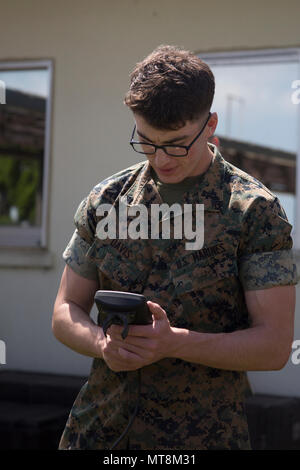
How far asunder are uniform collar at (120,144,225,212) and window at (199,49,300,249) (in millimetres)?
2862

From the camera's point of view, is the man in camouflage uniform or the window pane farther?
the window pane

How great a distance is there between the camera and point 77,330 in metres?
1.78

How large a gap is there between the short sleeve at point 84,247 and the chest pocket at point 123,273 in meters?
0.05

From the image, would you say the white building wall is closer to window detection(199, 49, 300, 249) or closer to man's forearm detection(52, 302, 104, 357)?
window detection(199, 49, 300, 249)

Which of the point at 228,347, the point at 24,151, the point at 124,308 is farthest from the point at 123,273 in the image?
the point at 24,151

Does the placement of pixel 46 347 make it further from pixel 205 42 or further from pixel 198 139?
pixel 198 139

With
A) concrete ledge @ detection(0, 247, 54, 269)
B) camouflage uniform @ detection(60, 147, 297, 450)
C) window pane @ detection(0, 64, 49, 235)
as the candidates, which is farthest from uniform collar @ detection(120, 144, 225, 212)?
window pane @ detection(0, 64, 49, 235)

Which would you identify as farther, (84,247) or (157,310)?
(84,247)

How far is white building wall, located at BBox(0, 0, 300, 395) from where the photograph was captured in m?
4.88

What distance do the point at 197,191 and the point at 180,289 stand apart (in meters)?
0.26

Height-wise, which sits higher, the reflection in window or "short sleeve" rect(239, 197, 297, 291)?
the reflection in window

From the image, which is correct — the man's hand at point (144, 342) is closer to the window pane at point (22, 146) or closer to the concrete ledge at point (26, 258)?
the concrete ledge at point (26, 258)

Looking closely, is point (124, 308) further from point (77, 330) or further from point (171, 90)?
point (171, 90)

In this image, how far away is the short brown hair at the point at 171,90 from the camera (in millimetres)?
1654
